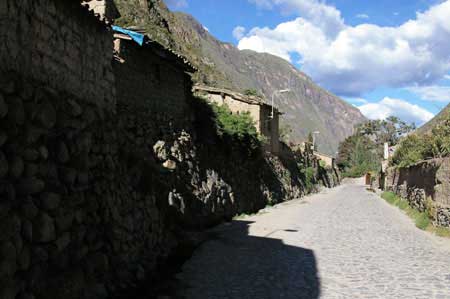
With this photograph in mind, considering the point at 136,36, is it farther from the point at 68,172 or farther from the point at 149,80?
the point at 68,172

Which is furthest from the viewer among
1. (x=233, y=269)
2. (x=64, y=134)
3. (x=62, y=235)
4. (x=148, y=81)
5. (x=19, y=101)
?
(x=148, y=81)

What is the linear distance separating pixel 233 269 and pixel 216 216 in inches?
349

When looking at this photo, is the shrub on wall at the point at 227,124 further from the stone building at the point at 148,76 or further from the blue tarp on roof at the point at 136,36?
the blue tarp on roof at the point at 136,36

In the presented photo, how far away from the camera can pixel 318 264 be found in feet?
34.9

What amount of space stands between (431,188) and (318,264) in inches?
416

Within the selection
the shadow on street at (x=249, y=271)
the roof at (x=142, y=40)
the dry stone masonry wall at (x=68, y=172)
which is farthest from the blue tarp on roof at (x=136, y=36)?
the shadow on street at (x=249, y=271)

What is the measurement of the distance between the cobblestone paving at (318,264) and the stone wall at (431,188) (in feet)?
3.65

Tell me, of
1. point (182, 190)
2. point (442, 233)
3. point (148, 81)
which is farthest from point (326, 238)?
point (148, 81)

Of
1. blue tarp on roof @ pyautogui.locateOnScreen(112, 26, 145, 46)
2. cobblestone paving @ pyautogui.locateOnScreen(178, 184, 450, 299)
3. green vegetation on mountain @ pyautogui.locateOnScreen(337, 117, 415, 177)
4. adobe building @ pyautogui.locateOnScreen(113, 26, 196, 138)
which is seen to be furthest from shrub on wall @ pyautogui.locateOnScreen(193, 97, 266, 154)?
green vegetation on mountain @ pyautogui.locateOnScreen(337, 117, 415, 177)

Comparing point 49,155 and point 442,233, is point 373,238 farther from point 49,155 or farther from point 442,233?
point 49,155

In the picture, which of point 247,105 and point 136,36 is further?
point 247,105

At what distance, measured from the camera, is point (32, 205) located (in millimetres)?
5414

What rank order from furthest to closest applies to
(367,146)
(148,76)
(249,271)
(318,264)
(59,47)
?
(367,146), (148,76), (318,264), (249,271), (59,47)

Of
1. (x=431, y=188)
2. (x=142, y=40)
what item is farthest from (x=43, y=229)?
(x=431, y=188)
